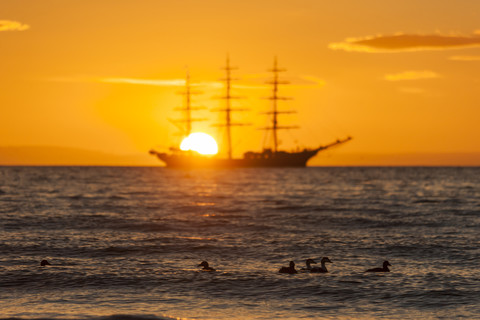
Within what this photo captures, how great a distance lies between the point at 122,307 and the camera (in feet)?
48.2

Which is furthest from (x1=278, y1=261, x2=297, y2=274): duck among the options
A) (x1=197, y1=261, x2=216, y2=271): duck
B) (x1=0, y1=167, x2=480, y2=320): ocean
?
(x1=197, y1=261, x2=216, y2=271): duck

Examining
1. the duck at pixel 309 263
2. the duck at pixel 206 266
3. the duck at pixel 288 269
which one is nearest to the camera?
the duck at pixel 288 269

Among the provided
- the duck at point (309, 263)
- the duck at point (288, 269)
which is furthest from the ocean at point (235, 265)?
the duck at point (309, 263)

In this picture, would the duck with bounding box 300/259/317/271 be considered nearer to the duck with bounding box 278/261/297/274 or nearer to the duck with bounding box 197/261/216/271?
the duck with bounding box 278/261/297/274

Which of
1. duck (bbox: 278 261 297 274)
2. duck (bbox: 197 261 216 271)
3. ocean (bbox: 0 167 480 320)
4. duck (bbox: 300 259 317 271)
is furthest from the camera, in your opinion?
duck (bbox: 300 259 317 271)

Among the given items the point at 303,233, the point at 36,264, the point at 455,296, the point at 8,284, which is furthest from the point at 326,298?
the point at 303,233

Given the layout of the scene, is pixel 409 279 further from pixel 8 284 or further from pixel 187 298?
pixel 8 284

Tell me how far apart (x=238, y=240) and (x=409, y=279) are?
10617mm

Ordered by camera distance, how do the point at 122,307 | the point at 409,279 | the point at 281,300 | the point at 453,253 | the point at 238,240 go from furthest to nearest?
the point at 238,240, the point at 453,253, the point at 409,279, the point at 281,300, the point at 122,307

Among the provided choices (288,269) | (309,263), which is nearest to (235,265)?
(288,269)

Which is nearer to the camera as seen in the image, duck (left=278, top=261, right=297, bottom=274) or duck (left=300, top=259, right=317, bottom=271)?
duck (left=278, top=261, right=297, bottom=274)

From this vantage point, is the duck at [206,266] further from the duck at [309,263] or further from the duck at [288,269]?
the duck at [309,263]

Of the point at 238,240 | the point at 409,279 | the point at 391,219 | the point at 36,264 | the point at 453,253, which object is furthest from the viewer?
the point at 391,219

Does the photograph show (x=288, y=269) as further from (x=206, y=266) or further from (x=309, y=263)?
(x=206, y=266)
